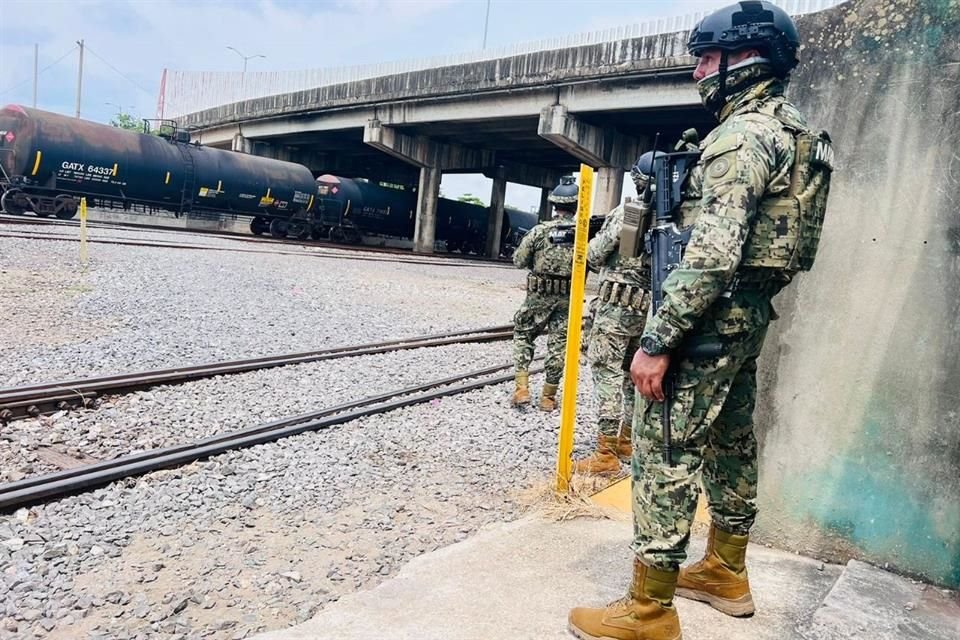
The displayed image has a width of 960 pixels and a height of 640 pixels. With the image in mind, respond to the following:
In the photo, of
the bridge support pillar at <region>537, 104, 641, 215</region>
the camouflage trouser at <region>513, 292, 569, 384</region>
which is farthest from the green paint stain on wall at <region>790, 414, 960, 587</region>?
the bridge support pillar at <region>537, 104, 641, 215</region>

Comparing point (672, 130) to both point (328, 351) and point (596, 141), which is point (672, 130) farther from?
point (328, 351)

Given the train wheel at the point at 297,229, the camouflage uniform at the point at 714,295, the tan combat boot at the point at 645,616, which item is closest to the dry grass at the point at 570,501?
the tan combat boot at the point at 645,616

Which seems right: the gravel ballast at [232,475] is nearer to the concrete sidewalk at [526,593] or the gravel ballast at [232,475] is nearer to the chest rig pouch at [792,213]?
the concrete sidewalk at [526,593]

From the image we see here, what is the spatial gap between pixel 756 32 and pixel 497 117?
23.4m

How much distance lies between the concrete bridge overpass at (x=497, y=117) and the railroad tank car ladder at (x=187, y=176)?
27.6ft

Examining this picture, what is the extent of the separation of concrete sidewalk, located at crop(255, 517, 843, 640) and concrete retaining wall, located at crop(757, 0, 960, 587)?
354 mm

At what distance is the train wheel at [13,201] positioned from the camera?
1970cm

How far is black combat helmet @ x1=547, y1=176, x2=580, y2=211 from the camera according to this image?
5.85m

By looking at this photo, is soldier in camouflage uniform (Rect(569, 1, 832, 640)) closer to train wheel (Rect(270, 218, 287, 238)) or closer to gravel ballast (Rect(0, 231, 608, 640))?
gravel ballast (Rect(0, 231, 608, 640))

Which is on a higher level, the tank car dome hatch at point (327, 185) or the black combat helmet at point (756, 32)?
the tank car dome hatch at point (327, 185)

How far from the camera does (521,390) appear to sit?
6.34 metres

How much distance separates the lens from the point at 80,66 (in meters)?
52.5

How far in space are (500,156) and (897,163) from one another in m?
35.6

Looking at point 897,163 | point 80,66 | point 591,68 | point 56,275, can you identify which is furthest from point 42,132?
point 80,66
